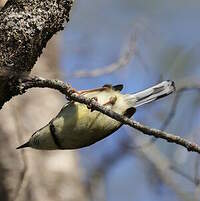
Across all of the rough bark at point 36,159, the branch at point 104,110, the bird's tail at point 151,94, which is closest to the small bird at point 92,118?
the bird's tail at point 151,94

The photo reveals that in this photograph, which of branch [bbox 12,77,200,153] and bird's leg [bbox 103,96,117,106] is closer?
branch [bbox 12,77,200,153]

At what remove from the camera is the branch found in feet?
4.75

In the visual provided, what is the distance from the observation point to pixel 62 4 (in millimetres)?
1575

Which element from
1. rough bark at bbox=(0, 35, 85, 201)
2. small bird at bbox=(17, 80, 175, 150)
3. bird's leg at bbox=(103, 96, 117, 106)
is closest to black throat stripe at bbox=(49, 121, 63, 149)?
small bird at bbox=(17, 80, 175, 150)

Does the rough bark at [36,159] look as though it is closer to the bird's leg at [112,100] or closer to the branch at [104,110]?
the bird's leg at [112,100]

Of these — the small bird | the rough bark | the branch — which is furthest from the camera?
the rough bark

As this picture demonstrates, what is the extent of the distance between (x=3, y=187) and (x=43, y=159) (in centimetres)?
37

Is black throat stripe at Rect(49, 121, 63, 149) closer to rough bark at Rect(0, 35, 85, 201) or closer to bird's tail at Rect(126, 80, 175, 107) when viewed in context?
bird's tail at Rect(126, 80, 175, 107)

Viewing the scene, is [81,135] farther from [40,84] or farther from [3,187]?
[3,187]

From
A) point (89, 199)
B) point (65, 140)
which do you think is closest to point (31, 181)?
point (89, 199)

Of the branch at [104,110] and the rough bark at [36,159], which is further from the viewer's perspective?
the rough bark at [36,159]

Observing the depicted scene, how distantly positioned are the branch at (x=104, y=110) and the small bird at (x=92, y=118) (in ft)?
0.45

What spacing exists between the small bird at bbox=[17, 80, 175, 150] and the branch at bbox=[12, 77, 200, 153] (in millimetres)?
137

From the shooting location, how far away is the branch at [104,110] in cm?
145
